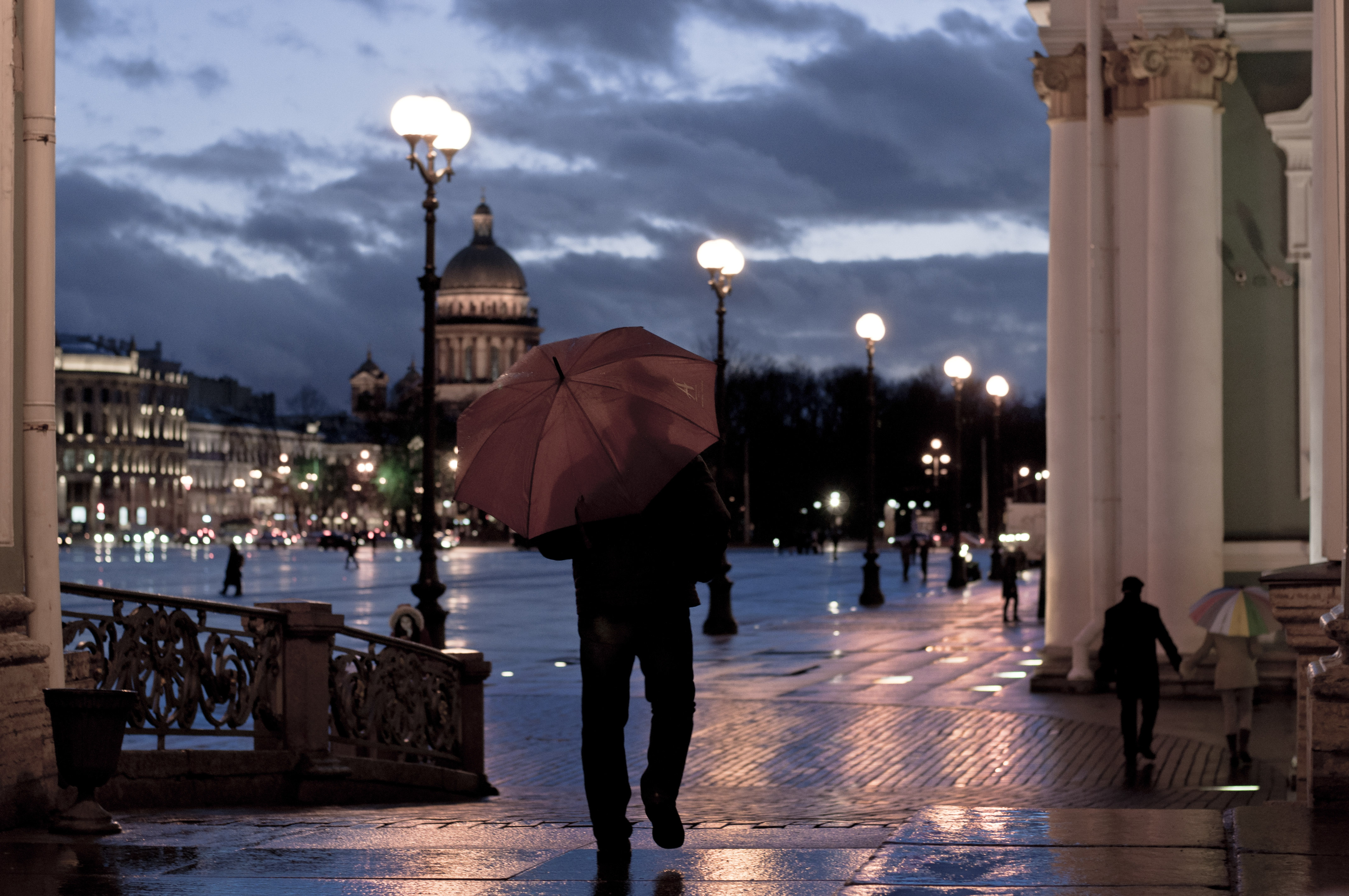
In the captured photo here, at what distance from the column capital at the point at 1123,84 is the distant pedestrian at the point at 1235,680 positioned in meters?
8.15

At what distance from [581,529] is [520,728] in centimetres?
1179

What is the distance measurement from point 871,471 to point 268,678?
106 feet

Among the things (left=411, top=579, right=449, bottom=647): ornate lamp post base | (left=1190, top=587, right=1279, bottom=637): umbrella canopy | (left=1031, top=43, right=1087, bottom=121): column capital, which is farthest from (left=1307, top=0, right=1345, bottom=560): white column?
(left=411, top=579, right=449, bottom=647): ornate lamp post base

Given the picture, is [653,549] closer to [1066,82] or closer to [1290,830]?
[1290,830]

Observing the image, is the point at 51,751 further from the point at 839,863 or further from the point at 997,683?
the point at 997,683

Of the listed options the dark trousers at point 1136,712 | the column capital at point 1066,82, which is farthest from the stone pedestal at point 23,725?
the column capital at point 1066,82

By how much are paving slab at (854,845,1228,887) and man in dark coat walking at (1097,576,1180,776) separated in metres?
7.36

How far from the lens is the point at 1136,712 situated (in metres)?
14.1

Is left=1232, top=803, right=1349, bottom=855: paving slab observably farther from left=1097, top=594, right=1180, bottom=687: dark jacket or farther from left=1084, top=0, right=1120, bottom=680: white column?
left=1084, top=0, right=1120, bottom=680: white column

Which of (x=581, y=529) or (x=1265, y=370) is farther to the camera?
(x=1265, y=370)

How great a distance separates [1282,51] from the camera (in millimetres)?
20531

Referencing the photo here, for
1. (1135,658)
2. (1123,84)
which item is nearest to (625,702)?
(1135,658)

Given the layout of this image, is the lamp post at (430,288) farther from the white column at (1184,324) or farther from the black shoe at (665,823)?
the black shoe at (665,823)

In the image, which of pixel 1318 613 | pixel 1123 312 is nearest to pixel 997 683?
pixel 1123 312
